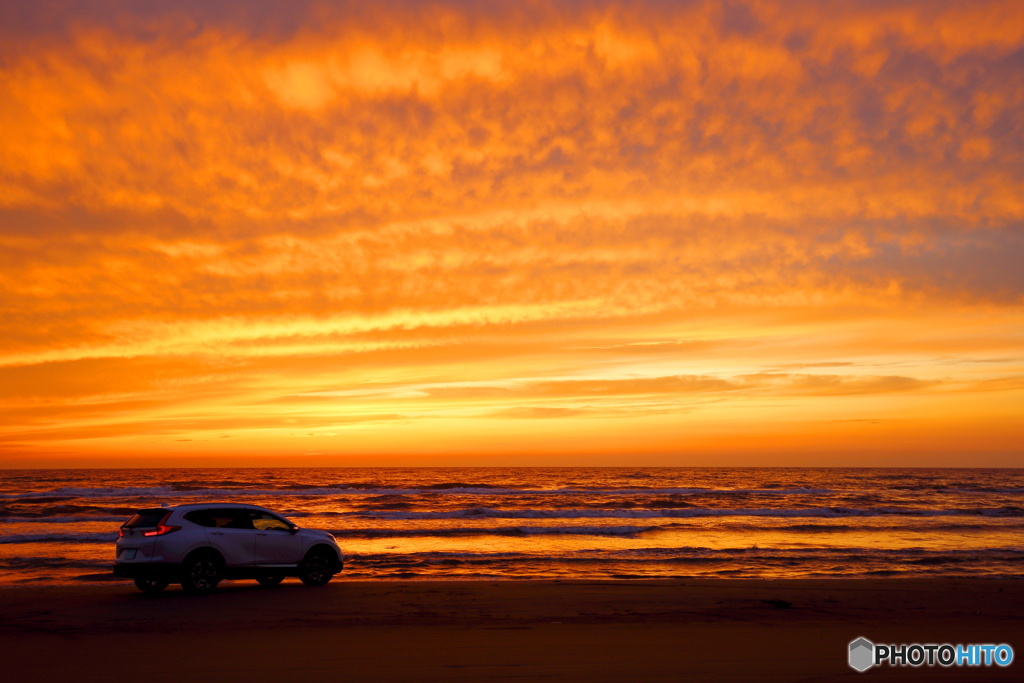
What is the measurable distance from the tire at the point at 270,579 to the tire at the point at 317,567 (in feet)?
1.60

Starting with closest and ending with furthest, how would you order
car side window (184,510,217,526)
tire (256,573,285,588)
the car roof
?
car side window (184,510,217,526), the car roof, tire (256,573,285,588)

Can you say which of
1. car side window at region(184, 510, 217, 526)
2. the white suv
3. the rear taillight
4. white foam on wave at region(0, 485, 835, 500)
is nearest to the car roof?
the white suv

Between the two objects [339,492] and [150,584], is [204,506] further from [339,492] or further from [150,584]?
[339,492]

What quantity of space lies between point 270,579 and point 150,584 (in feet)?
8.49

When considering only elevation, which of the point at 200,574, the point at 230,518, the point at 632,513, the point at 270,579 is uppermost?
the point at 230,518

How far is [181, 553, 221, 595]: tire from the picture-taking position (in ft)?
49.4

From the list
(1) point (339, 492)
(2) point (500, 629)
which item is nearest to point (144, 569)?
(2) point (500, 629)

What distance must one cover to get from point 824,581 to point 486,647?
10.6m

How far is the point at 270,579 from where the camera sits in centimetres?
1686

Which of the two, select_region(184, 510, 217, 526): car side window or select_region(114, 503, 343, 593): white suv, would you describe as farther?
select_region(184, 510, 217, 526): car side window

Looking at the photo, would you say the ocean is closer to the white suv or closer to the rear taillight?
the white suv

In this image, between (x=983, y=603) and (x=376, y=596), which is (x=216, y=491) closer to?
(x=376, y=596)

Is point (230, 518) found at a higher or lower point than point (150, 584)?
higher

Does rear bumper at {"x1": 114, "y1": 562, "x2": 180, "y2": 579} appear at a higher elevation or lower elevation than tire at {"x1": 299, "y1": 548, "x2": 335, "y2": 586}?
higher
